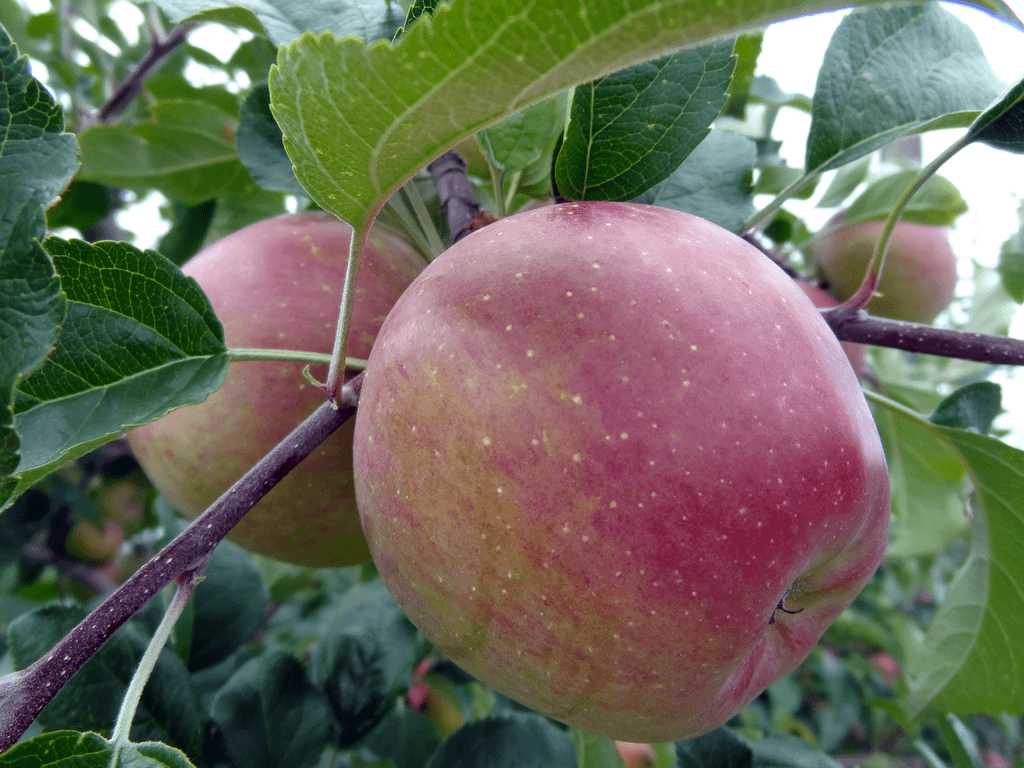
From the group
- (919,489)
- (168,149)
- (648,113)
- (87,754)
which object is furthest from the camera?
(919,489)

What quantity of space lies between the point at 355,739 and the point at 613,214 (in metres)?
0.76

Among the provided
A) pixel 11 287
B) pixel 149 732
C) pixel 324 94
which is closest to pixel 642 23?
pixel 324 94

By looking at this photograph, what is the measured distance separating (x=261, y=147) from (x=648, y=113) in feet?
1.65

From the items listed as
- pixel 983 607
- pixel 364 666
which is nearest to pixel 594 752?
pixel 364 666

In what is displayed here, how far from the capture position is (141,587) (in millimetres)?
498

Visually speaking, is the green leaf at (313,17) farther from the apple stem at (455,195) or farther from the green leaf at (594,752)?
the green leaf at (594,752)

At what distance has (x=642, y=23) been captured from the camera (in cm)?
31

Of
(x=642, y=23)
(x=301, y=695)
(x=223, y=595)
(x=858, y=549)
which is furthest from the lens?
(x=223, y=595)

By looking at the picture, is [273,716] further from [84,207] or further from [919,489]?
[919,489]

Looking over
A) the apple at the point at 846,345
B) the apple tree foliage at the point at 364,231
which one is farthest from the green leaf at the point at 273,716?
the apple at the point at 846,345

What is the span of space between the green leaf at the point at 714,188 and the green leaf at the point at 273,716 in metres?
0.73

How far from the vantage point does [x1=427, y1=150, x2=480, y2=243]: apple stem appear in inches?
29.3

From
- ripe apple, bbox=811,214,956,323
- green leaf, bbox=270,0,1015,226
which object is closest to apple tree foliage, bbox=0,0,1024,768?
green leaf, bbox=270,0,1015,226

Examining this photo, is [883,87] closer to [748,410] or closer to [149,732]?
[748,410]
